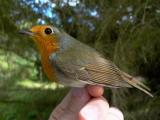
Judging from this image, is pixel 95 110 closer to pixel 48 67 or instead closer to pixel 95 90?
pixel 95 90

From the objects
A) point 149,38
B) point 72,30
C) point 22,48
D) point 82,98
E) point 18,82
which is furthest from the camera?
point 18,82

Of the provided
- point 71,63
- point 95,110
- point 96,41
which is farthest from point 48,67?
point 96,41

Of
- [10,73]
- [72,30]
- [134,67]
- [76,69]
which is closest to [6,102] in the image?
[10,73]

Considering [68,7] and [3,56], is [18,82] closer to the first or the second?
[3,56]

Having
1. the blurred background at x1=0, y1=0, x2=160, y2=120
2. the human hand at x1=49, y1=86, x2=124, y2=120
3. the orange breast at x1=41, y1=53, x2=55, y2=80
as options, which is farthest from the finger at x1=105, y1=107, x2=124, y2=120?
the blurred background at x1=0, y1=0, x2=160, y2=120

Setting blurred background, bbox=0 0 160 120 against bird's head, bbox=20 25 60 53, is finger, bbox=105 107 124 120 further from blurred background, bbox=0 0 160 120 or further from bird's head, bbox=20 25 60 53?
blurred background, bbox=0 0 160 120

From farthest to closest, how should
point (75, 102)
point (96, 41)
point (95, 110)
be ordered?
point (96, 41) < point (75, 102) < point (95, 110)
